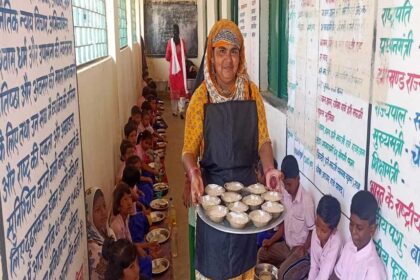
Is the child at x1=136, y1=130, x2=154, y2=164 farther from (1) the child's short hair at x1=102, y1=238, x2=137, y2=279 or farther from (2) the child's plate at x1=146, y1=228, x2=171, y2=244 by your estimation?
(1) the child's short hair at x1=102, y1=238, x2=137, y2=279

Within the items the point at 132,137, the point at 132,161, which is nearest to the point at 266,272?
the point at 132,161

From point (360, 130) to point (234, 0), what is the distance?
5.49 metres

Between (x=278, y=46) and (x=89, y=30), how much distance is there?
1776 millimetres

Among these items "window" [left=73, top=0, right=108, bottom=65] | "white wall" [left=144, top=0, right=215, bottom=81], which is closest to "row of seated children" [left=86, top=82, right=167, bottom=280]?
"window" [left=73, top=0, right=108, bottom=65]

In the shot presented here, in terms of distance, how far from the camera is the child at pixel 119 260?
2473mm

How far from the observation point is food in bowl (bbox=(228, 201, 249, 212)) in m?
1.98

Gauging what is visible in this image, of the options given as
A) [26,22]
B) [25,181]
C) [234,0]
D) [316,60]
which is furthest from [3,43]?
[234,0]

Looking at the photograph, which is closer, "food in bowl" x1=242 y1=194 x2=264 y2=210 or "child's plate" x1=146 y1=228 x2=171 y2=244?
"food in bowl" x1=242 y1=194 x2=264 y2=210

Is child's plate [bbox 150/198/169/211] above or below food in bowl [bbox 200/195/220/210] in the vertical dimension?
below

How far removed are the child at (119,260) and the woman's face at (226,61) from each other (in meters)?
1.07

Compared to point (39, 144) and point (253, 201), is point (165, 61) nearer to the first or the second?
point (253, 201)

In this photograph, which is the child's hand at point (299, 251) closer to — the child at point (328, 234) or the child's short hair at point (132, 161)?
the child at point (328, 234)

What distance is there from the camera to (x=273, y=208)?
2.00 meters

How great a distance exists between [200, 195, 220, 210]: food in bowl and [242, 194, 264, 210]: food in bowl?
14cm
